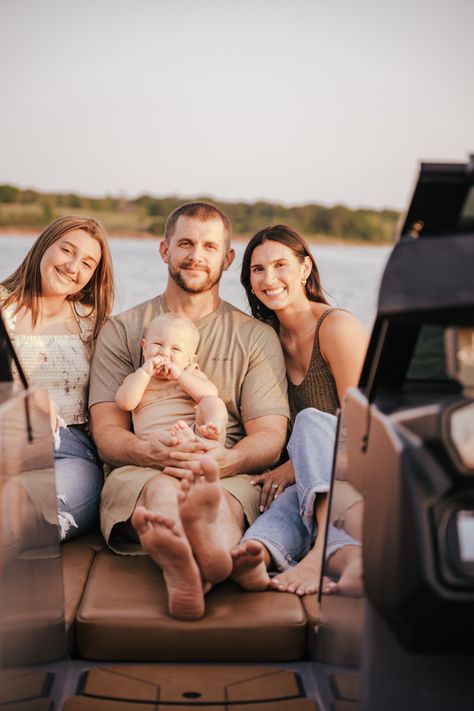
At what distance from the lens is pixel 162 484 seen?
2.38 metres

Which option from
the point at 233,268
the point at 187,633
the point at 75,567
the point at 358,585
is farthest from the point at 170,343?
the point at 358,585

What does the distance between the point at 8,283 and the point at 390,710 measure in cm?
222

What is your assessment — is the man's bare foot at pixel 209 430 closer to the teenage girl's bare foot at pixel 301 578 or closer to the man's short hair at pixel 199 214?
the teenage girl's bare foot at pixel 301 578

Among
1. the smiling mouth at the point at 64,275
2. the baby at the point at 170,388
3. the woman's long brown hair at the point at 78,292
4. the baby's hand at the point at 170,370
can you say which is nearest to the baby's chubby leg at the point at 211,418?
the baby at the point at 170,388

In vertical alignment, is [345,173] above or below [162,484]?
above

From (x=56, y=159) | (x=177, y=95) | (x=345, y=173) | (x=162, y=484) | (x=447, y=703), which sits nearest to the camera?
(x=447, y=703)

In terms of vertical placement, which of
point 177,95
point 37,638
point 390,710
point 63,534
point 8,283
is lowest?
point 63,534

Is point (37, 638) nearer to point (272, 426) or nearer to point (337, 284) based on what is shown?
point (272, 426)

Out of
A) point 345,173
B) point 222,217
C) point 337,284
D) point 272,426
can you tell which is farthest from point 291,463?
point 345,173

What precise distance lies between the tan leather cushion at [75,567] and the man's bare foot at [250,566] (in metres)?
0.41

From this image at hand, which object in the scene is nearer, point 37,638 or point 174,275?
point 37,638

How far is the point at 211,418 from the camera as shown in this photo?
8.43 feet

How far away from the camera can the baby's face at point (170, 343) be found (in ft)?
8.85

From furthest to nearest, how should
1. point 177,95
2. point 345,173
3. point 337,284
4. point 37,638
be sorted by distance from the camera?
point 177,95 → point 345,173 → point 337,284 → point 37,638
